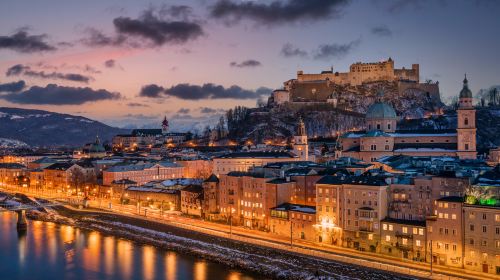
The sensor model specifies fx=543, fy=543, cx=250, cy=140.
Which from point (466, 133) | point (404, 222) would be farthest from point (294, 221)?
point (466, 133)

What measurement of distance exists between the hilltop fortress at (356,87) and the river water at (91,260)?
69.3 meters

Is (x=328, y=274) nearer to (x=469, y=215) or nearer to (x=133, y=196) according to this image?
(x=469, y=215)

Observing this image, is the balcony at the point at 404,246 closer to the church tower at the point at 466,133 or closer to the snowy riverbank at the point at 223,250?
the snowy riverbank at the point at 223,250

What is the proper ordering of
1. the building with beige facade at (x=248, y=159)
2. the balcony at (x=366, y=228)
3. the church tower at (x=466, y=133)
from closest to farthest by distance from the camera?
1. the balcony at (x=366, y=228)
2. the church tower at (x=466, y=133)
3. the building with beige facade at (x=248, y=159)

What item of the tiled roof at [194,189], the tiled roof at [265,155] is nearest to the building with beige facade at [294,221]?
the tiled roof at [194,189]

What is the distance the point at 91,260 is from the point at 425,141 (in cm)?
3691

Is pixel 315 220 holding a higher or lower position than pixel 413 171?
lower

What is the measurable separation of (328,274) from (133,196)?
31.6 meters

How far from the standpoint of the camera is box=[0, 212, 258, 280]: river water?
1181 inches

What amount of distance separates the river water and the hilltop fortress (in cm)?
6927

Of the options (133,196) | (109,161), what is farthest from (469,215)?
(109,161)

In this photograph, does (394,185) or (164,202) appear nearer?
(394,185)

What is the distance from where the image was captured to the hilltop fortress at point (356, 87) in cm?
10644

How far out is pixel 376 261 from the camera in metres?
28.2
